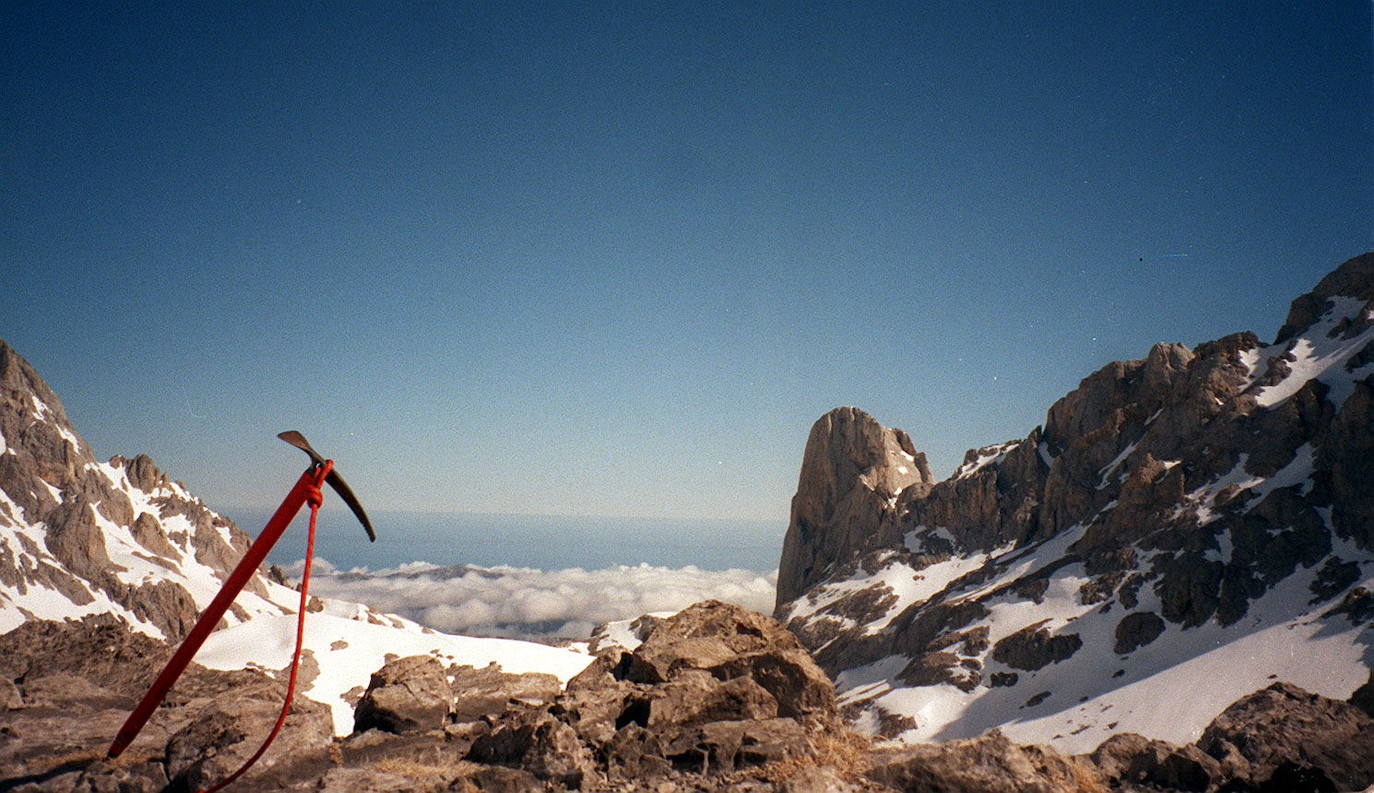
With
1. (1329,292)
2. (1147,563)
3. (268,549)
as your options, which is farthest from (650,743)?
(1329,292)

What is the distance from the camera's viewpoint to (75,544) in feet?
522

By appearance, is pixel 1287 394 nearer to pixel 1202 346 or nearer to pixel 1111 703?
pixel 1202 346

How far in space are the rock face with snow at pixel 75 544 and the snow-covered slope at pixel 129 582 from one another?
31cm

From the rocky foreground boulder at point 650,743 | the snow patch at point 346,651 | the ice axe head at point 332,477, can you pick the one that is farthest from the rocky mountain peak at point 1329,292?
the ice axe head at point 332,477

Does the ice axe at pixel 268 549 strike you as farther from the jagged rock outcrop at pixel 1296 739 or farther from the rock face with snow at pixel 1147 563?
the rock face with snow at pixel 1147 563

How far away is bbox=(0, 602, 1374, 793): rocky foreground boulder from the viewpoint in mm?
11086

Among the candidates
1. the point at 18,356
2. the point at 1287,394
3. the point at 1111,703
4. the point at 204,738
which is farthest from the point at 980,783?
the point at 18,356

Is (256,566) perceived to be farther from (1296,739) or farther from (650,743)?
(1296,739)

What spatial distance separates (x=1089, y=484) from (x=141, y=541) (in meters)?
245

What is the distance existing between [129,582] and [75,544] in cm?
1763

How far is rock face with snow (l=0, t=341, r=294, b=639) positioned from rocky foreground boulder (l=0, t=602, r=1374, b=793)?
150 m

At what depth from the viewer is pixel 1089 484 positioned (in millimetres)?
142125

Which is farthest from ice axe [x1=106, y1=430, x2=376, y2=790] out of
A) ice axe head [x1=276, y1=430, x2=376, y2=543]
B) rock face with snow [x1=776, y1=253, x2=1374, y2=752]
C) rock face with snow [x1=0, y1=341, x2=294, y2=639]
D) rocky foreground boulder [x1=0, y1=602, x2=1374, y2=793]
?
rock face with snow [x1=0, y1=341, x2=294, y2=639]

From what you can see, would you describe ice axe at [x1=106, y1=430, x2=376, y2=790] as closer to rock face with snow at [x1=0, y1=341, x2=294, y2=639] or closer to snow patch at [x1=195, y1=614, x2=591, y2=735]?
snow patch at [x1=195, y1=614, x2=591, y2=735]
